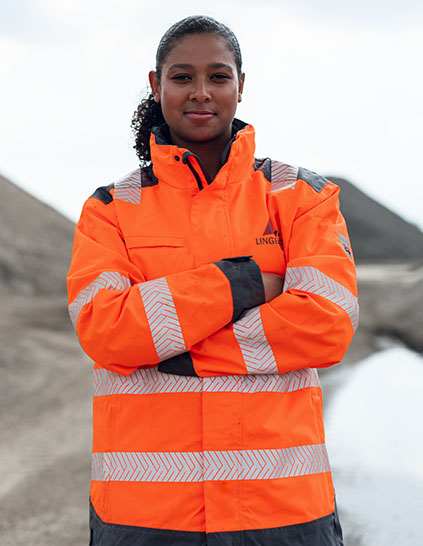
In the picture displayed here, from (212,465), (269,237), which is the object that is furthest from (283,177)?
(212,465)

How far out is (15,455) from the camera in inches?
165

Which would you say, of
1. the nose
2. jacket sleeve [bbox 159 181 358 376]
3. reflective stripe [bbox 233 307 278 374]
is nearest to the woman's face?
the nose

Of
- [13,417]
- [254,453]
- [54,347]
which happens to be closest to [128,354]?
[254,453]

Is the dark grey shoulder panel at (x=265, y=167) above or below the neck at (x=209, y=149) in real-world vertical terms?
below

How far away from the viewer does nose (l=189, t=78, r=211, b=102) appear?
1735mm

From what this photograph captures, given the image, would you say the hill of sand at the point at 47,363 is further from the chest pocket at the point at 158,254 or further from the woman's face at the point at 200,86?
the woman's face at the point at 200,86

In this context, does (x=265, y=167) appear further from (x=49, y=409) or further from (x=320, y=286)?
(x=49, y=409)

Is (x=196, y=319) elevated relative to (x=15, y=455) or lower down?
elevated

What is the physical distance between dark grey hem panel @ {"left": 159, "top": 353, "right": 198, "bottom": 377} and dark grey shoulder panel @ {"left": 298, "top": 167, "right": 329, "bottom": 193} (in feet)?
1.99

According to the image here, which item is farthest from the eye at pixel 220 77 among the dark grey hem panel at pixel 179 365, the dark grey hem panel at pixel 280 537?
the dark grey hem panel at pixel 280 537

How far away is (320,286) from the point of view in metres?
1.67

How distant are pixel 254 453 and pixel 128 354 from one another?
0.40 metres

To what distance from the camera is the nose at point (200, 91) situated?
1.74 metres

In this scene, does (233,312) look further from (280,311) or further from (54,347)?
(54,347)
